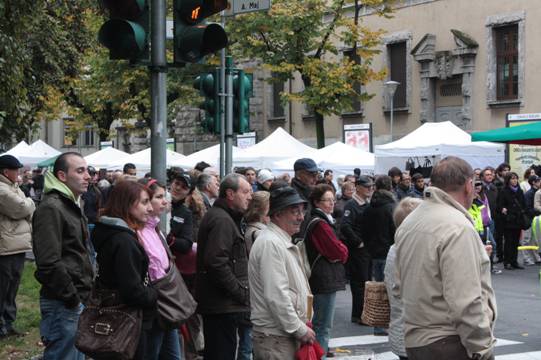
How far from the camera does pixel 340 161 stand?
25.4 metres

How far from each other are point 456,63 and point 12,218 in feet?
84.2

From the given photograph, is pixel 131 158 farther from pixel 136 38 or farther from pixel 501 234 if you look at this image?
pixel 136 38

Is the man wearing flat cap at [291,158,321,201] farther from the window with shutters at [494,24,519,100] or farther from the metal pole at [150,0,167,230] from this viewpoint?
the window with shutters at [494,24,519,100]

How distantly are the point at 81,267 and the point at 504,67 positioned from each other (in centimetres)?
2743

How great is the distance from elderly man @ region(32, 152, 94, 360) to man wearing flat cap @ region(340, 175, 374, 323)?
5.81 m

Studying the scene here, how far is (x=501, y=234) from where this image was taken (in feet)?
64.1

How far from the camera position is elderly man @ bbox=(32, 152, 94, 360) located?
6.36 metres

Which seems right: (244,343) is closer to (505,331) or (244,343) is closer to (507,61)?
(505,331)

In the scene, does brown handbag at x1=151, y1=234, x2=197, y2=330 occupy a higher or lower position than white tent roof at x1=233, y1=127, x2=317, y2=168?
lower

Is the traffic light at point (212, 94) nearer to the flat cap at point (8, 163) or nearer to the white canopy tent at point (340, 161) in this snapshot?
the flat cap at point (8, 163)

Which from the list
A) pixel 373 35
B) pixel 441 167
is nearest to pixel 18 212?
pixel 441 167

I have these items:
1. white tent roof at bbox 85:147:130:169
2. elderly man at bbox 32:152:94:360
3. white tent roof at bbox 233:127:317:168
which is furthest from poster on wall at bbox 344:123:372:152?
elderly man at bbox 32:152:94:360

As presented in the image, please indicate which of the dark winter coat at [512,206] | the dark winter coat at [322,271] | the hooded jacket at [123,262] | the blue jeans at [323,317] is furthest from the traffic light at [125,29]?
the dark winter coat at [512,206]

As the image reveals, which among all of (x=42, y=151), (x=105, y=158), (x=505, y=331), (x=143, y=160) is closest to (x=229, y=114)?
(x=505, y=331)
